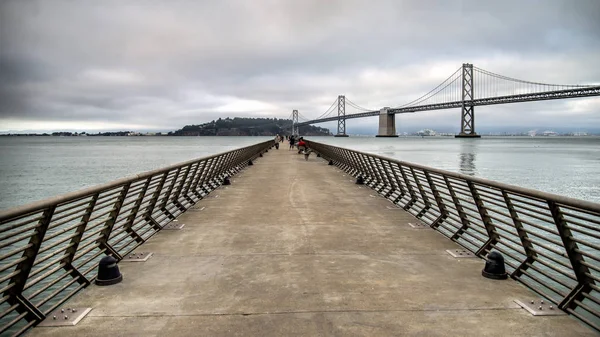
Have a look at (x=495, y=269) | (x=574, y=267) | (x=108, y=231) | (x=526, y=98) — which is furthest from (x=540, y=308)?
(x=526, y=98)

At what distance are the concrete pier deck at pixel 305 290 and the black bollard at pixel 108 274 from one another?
0.34 ft

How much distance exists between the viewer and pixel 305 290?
17.0 feet

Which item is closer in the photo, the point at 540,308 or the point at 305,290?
the point at 540,308

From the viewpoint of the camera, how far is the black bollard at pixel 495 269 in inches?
220

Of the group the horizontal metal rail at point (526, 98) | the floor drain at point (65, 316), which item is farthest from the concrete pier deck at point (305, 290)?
the horizontal metal rail at point (526, 98)

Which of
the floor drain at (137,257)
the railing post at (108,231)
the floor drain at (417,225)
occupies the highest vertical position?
the railing post at (108,231)

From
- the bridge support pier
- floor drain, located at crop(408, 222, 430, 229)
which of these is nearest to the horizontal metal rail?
the bridge support pier

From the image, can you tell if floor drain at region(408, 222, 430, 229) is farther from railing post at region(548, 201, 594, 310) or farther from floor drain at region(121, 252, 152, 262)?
floor drain at region(121, 252, 152, 262)

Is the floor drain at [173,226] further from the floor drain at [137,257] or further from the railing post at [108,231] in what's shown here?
the railing post at [108,231]

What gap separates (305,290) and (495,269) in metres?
2.43

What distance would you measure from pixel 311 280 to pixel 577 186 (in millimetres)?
32391

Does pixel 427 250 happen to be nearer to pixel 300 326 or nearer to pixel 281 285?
pixel 281 285

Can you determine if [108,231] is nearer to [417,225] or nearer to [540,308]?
[540,308]

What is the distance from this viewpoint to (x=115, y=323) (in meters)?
4.33
